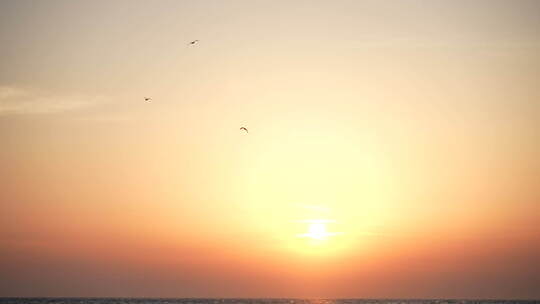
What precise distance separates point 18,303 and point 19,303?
521 mm

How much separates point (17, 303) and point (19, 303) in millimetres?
1067

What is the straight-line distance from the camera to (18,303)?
199250 millimetres

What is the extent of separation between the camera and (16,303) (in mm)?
199000

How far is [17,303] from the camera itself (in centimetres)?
19912

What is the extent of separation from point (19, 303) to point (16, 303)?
1621 mm

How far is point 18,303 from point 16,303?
3.66 feet

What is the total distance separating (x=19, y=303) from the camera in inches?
7854

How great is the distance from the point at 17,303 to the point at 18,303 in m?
0.56

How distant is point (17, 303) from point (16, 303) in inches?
22.0
